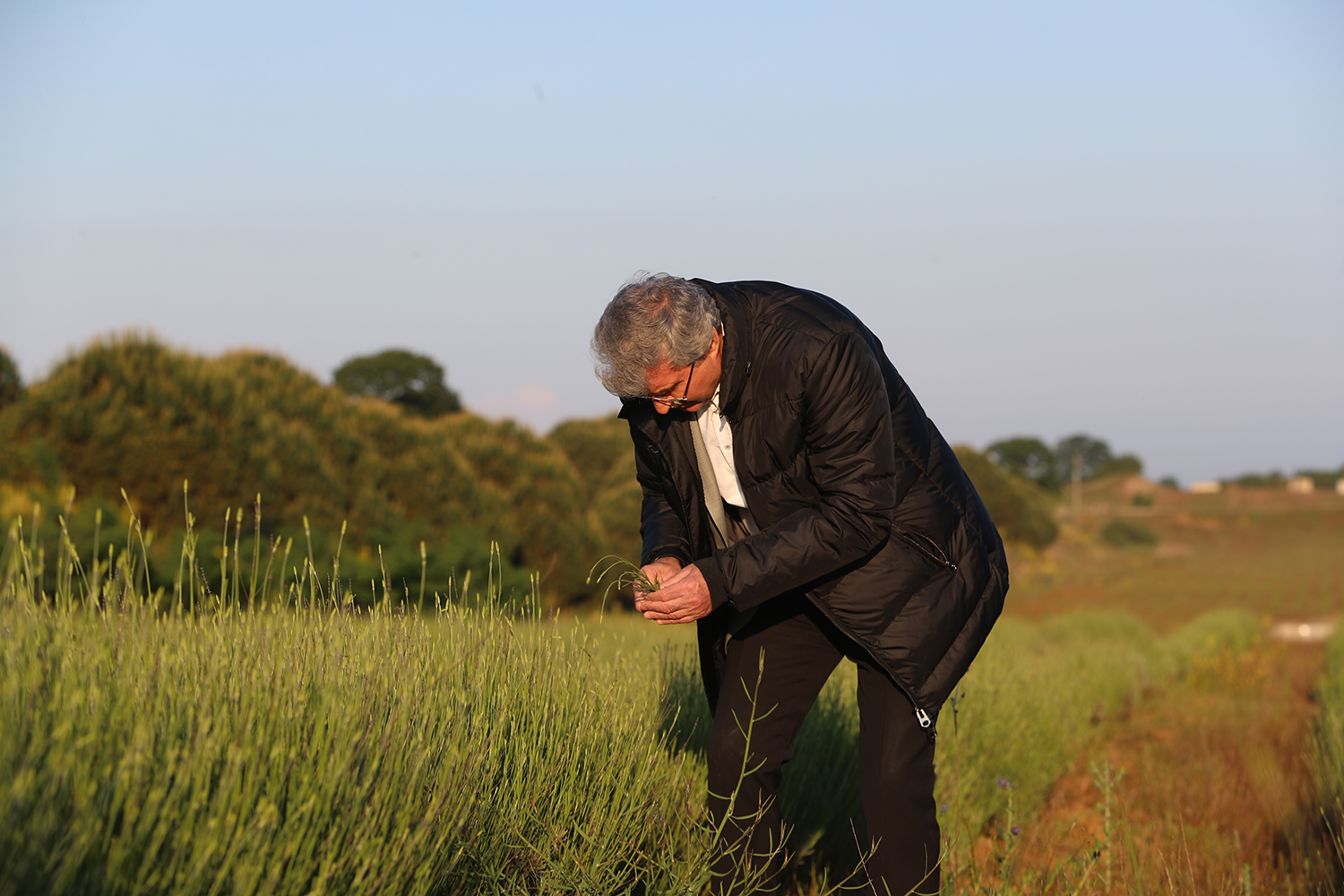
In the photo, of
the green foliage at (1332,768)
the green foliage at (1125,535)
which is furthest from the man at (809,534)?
the green foliage at (1125,535)

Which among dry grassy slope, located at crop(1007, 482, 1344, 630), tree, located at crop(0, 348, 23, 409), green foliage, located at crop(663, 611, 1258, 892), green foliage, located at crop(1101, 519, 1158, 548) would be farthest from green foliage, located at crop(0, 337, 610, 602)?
green foliage, located at crop(1101, 519, 1158, 548)

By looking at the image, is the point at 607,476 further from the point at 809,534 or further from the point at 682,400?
the point at 809,534

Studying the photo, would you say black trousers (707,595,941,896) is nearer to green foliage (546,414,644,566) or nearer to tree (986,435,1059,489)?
green foliage (546,414,644,566)

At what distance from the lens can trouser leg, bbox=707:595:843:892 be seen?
2557mm

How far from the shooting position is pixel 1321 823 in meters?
5.01

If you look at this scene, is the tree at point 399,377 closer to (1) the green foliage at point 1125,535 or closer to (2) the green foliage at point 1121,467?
(1) the green foliage at point 1125,535

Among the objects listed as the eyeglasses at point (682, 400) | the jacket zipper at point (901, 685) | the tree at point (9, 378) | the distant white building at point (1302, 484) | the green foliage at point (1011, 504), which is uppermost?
the tree at point (9, 378)

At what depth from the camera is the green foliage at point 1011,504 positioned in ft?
78.7

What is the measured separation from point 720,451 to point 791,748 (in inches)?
31.5

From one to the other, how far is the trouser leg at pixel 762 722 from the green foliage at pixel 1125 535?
5213cm

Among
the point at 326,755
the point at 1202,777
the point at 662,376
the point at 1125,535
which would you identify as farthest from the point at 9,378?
the point at 1125,535

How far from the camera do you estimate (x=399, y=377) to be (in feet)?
117

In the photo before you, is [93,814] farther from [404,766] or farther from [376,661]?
[376,661]

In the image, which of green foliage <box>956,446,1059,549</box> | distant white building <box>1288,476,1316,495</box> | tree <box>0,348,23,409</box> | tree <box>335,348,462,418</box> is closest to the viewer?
tree <box>0,348,23,409</box>
